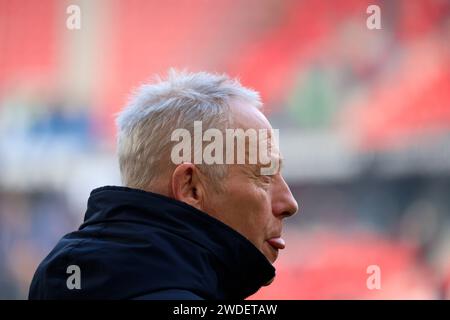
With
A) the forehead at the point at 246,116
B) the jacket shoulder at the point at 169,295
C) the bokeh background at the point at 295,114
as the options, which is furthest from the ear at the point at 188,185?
the bokeh background at the point at 295,114

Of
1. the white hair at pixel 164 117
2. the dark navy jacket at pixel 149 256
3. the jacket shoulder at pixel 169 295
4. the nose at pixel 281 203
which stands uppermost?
the white hair at pixel 164 117

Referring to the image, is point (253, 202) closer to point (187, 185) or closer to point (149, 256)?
point (187, 185)

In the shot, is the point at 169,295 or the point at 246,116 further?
the point at 246,116

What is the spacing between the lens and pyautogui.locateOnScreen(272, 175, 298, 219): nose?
150 centimetres

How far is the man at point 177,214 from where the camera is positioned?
125cm

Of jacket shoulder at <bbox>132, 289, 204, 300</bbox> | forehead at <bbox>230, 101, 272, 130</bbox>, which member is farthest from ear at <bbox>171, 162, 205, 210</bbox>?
jacket shoulder at <bbox>132, 289, 204, 300</bbox>

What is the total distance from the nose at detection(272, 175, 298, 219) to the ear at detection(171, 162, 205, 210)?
0.16 metres

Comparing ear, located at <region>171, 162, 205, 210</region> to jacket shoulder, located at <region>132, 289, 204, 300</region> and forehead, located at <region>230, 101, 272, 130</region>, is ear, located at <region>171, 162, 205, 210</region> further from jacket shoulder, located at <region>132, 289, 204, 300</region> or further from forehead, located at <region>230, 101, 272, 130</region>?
jacket shoulder, located at <region>132, 289, 204, 300</region>

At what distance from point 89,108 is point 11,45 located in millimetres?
660

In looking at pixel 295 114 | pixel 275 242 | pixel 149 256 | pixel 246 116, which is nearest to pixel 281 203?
pixel 275 242

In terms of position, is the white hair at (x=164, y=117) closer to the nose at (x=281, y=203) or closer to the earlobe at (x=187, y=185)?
the earlobe at (x=187, y=185)

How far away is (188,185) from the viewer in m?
1.41

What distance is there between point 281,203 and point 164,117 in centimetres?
27
